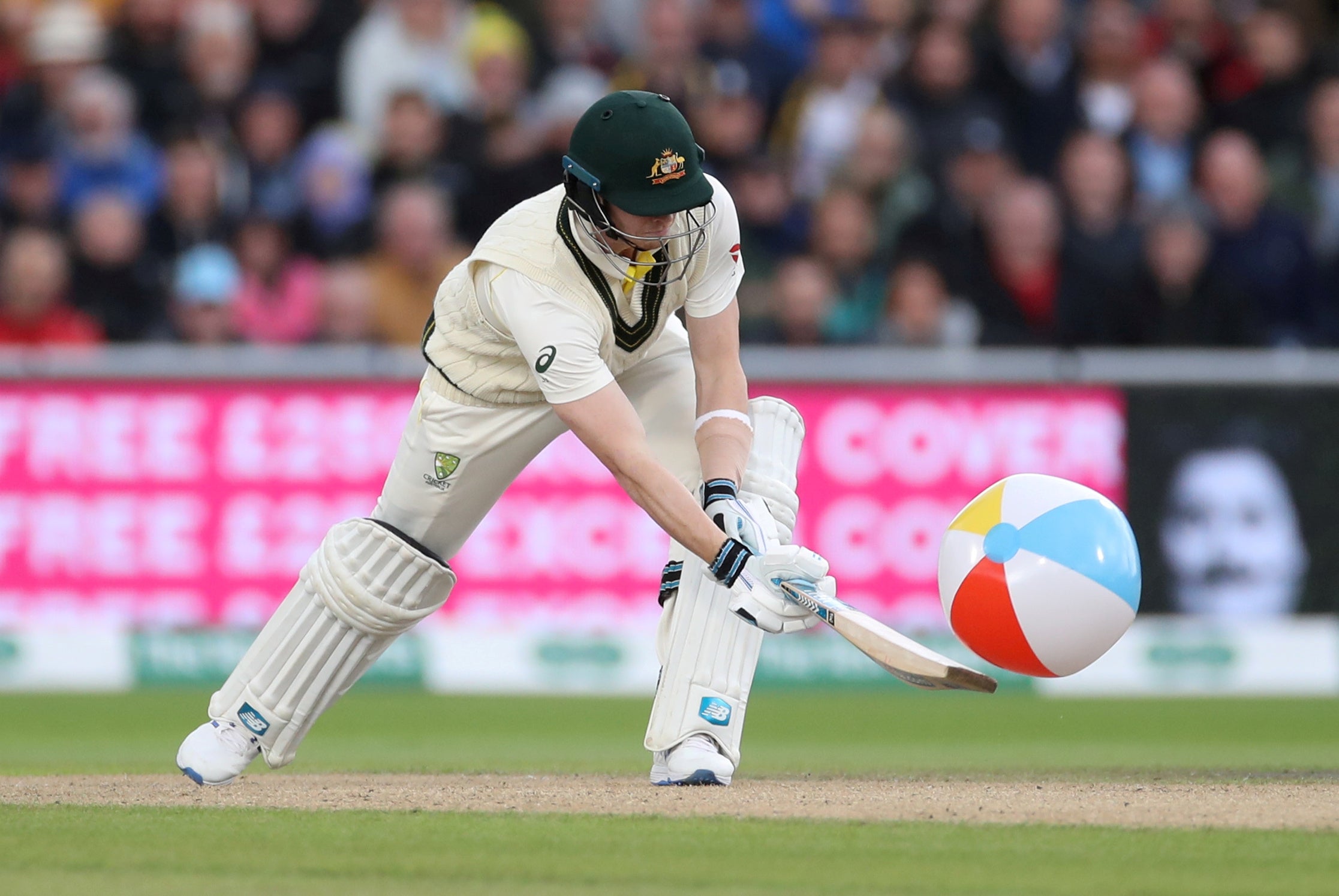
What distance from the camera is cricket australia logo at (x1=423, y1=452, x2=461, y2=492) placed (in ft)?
19.3

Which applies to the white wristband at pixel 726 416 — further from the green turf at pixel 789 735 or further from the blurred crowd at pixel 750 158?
the blurred crowd at pixel 750 158

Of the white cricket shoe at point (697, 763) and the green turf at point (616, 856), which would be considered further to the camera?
the white cricket shoe at point (697, 763)

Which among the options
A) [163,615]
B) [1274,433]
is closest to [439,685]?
[163,615]

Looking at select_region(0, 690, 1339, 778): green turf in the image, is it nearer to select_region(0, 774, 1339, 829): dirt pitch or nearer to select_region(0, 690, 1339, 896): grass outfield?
select_region(0, 690, 1339, 896): grass outfield

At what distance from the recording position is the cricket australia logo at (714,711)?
228 inches

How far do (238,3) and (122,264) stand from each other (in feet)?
7.52

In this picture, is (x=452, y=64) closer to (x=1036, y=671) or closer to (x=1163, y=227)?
(x=1163, y=227)

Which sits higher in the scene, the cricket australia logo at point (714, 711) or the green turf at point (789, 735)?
the green turf at point (789, 735)

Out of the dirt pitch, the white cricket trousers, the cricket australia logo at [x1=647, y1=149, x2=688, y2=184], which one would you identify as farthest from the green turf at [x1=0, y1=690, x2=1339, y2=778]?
the cricket australia logo at [x1=647, y1=149, x2=688, y2=184]

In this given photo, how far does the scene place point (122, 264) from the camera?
34.3 feet

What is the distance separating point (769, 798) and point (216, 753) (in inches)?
66.8

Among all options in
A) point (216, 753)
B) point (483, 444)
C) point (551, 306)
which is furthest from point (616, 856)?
point (216, 753)

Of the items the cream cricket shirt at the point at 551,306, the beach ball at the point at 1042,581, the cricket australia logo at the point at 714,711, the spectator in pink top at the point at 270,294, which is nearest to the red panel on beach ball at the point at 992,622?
the beach ball at the point at 1042,581

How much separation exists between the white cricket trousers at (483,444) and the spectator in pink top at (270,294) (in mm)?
4470
